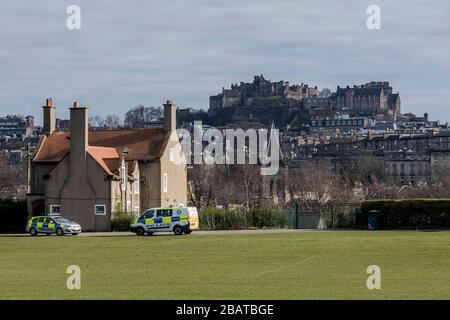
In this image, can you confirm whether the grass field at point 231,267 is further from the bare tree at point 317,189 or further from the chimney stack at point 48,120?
the bare tree at point 317,189

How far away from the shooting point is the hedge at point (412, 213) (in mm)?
71250

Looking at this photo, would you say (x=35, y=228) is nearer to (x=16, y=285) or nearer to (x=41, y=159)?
(x=41, y=159)

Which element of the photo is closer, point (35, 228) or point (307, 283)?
point (307, 283)

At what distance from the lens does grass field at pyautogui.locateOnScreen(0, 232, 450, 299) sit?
28362 millimetres

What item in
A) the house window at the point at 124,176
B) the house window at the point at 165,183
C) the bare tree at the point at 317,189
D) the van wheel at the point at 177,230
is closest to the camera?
the van wheel at the point at 177,230

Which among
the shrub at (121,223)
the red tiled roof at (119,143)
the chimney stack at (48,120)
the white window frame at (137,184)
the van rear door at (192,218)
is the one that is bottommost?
the shrub at (121,223)

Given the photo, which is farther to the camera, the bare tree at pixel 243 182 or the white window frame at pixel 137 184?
the bare tree at pixel 243 182

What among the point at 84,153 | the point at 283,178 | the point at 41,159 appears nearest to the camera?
the point at 84,153

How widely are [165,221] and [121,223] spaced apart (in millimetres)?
9098

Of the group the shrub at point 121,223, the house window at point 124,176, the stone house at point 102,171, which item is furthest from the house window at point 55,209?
the house window at point 124,176

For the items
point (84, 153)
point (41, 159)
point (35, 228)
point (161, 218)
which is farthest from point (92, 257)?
point (41, 159)

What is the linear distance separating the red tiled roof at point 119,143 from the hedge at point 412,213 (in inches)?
700

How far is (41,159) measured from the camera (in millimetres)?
80875
